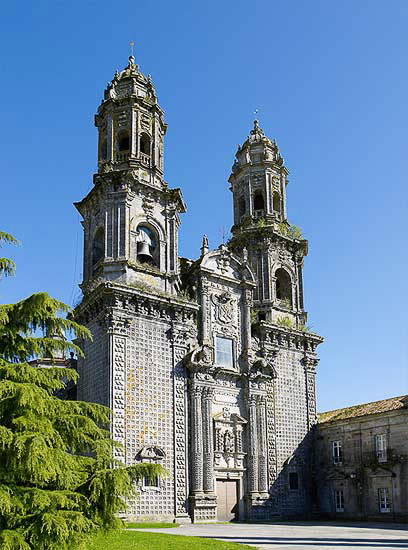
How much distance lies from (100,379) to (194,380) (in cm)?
511

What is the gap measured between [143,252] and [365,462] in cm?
1667

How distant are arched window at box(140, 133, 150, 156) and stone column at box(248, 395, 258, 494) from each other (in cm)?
1513

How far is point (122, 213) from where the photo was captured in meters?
34.2

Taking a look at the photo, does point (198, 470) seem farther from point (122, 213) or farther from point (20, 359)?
point (20, 359)

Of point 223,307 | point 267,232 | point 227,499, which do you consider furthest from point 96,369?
point 267,232

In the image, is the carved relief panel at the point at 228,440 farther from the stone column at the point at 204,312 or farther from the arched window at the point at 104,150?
the arched window at the point at 104,150

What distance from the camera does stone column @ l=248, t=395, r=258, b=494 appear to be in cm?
3516

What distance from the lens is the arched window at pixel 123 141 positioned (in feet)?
122

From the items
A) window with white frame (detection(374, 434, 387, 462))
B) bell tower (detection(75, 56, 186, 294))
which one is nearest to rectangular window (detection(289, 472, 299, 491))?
window with white frame (detection(374, 434, 387, 462))

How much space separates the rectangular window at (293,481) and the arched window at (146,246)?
1450 cm

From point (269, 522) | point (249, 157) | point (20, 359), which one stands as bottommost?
point (269, 522)

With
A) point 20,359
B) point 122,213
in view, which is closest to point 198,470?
point 122,213

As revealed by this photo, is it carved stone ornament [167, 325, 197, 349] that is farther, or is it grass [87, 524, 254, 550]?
carved stone ornament [167, 325, 197, 349]

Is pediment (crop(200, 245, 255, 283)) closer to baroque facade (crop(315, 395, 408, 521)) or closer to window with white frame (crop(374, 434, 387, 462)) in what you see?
baroque facade (crop(315, 395, 408, 521))
